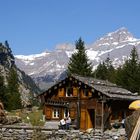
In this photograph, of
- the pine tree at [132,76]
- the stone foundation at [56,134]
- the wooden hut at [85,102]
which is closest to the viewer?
the stone foundation at [56,134]

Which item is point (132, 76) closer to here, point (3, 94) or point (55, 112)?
point (3, 94)

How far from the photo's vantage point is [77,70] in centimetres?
7912

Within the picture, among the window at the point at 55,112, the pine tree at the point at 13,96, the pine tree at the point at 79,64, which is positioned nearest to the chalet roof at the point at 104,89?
the window at the point at 55,112

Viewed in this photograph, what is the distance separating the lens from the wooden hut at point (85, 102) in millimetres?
47344

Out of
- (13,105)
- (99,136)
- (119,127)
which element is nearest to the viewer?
(99,136)

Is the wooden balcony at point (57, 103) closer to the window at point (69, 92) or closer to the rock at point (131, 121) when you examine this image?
the window at point (69, 92)

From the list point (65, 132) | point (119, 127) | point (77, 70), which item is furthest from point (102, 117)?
point (77, 70)

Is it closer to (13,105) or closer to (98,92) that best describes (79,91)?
(98,92)

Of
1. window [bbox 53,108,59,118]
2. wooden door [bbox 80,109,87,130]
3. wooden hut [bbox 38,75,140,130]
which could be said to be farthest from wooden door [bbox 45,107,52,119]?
wooden door [bbox 80,109,87,130]

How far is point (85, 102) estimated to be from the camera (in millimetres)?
49281

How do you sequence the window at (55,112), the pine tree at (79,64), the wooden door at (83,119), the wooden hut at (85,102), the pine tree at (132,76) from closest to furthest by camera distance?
1. the wooden hut at (85,102)
2. the wooden door at (83,119)
3. the window at (55,112)
4. the pine tree at (79,64)
5. the pine tree at (132,76)

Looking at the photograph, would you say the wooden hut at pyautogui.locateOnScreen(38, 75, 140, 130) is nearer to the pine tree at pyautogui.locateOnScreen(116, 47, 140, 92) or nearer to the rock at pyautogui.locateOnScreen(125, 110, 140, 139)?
the pine tree at pyautogui.locateOnScreen(116, 47, 140, 92)

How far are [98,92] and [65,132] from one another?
49.9ft

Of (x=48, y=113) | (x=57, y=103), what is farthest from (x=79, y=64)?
(x=57, y=103)
